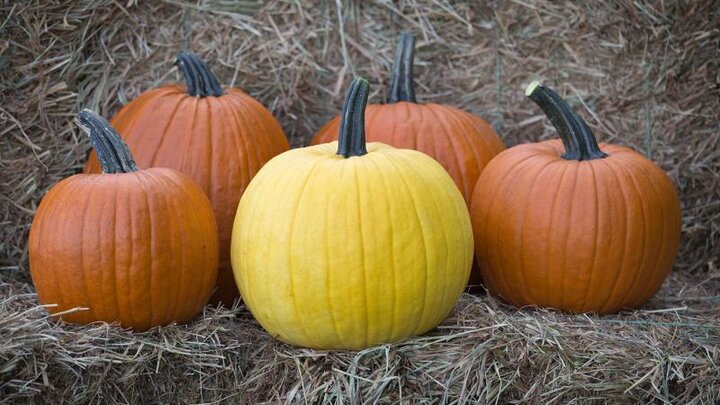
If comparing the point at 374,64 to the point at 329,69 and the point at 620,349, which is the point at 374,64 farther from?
the point at 620,349

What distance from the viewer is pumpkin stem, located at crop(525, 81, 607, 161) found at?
118 inches

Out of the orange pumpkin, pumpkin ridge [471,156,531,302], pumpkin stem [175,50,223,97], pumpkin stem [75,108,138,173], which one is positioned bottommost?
pumpkin ridge [471,156,531,302]

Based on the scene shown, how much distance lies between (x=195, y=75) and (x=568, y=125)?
4.63 feet

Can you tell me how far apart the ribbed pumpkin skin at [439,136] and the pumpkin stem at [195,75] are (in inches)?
21.3

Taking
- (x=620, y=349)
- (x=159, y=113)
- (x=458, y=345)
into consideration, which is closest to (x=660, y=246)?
(x=620, y=349)

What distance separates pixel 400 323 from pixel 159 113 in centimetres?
126

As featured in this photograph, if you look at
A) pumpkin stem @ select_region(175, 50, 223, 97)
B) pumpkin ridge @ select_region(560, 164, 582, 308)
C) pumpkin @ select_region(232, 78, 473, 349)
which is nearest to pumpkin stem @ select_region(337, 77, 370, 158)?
pumpkin @ select_region(232, 78, 473, 349)

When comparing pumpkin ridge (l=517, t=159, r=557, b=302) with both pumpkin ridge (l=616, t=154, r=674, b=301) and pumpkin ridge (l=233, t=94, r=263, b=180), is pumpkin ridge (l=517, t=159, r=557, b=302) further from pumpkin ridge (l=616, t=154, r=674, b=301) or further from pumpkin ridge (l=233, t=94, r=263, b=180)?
pumpkin ridge (l=233, t=94, r=263, b=180)

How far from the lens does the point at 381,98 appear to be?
3828 mm

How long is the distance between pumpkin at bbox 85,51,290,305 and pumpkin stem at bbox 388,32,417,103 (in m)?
0.58

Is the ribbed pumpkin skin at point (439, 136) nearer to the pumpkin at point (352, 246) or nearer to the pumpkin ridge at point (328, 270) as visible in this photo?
the pumpkin at point (352, 246)

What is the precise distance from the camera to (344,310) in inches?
99.7

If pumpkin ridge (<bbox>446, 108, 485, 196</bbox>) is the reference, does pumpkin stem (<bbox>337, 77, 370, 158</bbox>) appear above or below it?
above

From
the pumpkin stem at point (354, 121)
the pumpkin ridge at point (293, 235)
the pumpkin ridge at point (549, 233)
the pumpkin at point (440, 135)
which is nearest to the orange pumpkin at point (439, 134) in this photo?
the pumpkin at point (440, 135)
